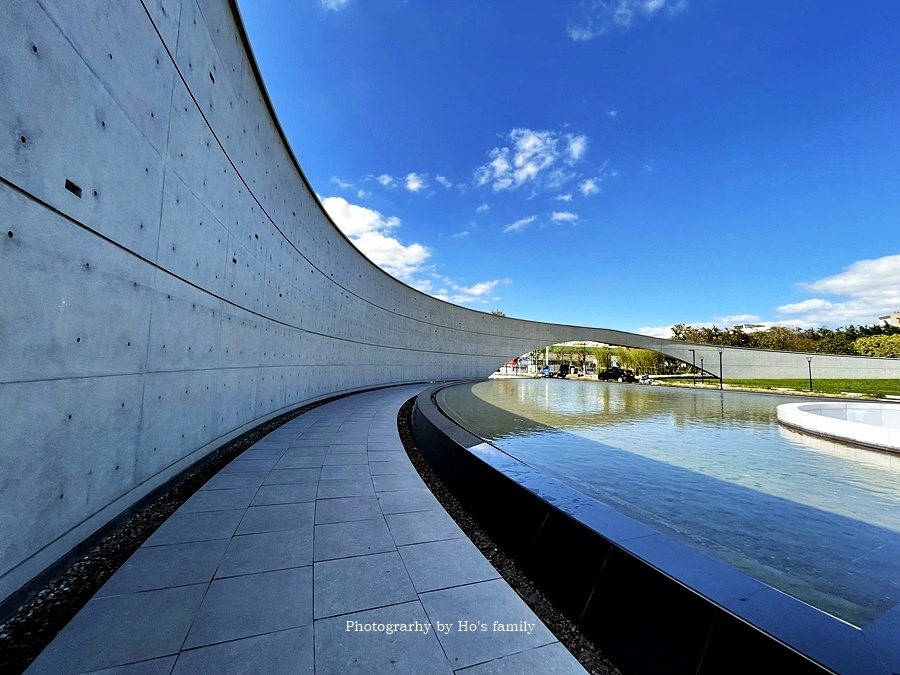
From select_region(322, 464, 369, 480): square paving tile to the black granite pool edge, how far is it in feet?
7.72

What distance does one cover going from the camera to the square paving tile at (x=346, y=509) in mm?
3777

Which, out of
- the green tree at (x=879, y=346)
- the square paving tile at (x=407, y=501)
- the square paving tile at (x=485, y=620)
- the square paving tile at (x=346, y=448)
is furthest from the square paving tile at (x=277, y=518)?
the green tree at (x=879, y=346)

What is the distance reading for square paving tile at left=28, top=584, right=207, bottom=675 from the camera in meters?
1.96

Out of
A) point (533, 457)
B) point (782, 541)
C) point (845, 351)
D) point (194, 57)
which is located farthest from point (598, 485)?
point (845, 351)

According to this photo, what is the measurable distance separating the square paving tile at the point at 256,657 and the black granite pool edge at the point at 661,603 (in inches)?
64.9

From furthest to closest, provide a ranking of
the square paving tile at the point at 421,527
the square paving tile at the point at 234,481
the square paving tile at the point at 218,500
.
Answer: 1. the square paving tile at the point at 234,481
2. the square paving tile at the point at 218,500
3. the square paving tile at the point at 421,527

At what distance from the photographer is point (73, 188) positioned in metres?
2.84

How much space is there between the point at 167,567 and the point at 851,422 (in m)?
11.8

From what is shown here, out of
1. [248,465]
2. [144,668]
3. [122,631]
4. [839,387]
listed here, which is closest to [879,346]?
[839,387]

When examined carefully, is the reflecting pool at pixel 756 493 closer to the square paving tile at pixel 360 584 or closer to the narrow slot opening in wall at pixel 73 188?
the square paving tile at pixel 360 584

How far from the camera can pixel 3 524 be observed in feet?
7.61

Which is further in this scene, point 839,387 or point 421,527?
point 839,387

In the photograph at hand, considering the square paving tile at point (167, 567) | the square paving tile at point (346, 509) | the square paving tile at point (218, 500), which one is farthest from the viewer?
the square paving tile at point (218, 500)

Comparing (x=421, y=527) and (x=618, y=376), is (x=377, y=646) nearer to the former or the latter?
(x=421, y=527)
